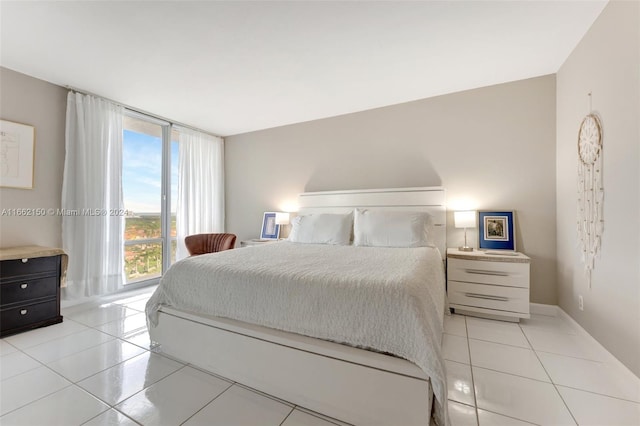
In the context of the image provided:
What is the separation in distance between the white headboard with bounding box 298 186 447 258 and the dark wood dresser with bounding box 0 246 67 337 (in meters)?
2.86

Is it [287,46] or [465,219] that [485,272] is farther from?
[287,46]

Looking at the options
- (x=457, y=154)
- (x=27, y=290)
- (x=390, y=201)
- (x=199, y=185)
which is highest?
(x=457, y=154)

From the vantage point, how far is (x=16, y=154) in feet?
8.64

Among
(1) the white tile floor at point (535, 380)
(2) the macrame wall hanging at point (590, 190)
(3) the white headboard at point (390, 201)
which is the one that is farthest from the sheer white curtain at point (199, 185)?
(2) the macrame wall hanging at point (590, 190)

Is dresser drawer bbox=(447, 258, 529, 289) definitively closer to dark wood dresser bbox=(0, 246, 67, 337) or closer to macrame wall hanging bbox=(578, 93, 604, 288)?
macrame wall hanging bbox=(578, 93, 604, 288)

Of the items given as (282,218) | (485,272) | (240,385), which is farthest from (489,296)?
(282,218)

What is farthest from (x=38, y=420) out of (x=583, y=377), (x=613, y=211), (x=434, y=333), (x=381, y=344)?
(x=613, y=211)

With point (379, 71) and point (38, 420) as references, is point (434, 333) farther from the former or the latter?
point (379, 71)

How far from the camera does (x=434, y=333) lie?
4.11 ft

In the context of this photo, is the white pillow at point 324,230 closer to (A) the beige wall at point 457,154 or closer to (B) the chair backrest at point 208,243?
(A) the beige wall at point 457,154

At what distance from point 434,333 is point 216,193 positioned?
4.44 m

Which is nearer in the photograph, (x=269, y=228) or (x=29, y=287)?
(x=29, y=287)

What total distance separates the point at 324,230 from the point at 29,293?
2.96 metres

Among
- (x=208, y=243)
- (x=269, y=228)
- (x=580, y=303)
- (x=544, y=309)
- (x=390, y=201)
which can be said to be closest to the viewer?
(x=580, y=303)
